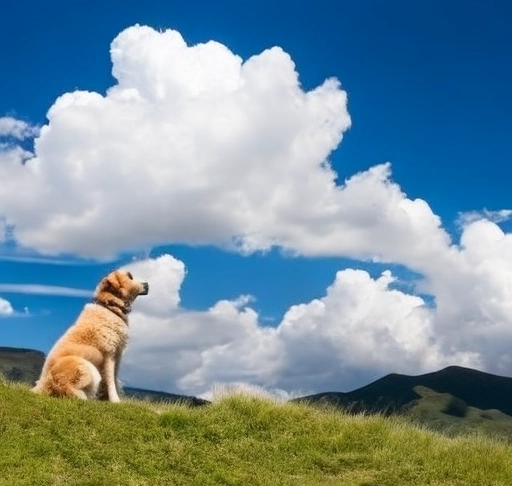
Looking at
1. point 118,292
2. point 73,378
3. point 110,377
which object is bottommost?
point 73,378

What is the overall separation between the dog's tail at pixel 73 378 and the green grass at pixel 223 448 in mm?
338

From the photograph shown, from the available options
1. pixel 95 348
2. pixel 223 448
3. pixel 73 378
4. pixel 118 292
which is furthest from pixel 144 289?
pixel 223 448

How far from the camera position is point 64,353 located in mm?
16031

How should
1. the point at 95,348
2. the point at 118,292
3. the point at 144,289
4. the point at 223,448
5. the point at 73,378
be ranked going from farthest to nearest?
the point at 144,289 < the point at 118,292 < the point at 95,348 < the point at 73,378 < the point at 223,448

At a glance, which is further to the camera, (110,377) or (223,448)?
(110,377)

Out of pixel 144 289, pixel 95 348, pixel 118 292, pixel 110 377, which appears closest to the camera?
pixel 95 348

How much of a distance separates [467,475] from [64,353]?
27.3ft

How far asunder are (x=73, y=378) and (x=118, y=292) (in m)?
2.27

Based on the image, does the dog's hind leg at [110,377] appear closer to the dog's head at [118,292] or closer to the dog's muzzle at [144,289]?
the dog's head at [118,292]

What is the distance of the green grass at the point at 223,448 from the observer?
539 inches

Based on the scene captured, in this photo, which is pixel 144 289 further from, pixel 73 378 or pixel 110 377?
pixel 73 378

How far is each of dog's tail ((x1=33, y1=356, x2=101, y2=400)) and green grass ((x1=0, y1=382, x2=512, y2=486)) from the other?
0.34 metres

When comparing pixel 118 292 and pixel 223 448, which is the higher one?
pixel 118 292

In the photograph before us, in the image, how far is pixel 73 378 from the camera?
15898mm
